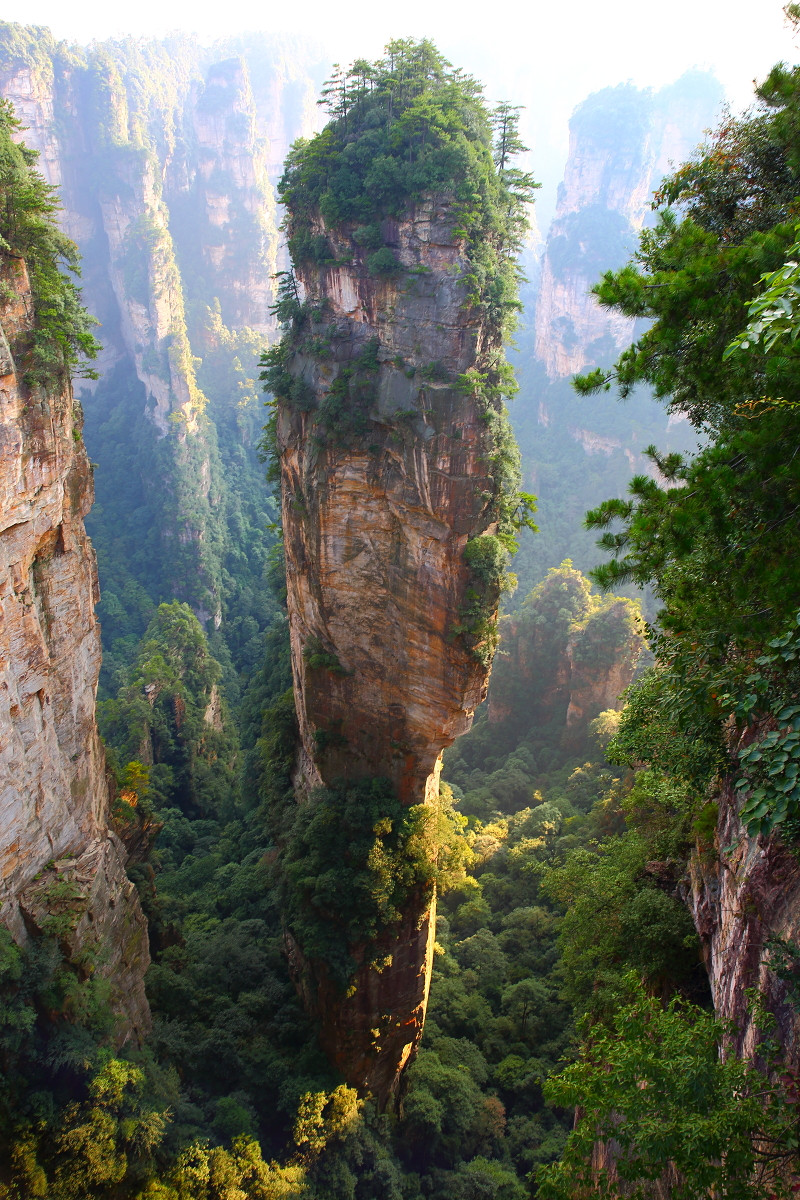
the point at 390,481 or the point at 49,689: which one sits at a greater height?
the point at 390,481

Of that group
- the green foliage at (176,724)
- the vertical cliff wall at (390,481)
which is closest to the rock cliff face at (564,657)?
the green foliage at (176,724)

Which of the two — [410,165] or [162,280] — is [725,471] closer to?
[410,165]

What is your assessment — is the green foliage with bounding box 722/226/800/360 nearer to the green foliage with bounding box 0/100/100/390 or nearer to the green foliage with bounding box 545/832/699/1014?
the green foliage with bounding box 545/832/699/1014

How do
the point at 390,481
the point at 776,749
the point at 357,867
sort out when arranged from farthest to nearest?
the point at 357,867 → the point at 390,481 → the point at 776,749

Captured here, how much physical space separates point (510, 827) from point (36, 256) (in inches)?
1083

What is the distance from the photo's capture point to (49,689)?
14.2 metres

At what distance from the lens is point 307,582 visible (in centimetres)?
2069

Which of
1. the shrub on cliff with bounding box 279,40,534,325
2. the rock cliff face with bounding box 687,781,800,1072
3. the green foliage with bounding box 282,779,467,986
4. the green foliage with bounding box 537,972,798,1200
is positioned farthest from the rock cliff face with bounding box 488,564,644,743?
the green foliage with bounding box 537,972,798,1200

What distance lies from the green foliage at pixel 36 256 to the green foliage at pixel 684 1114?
44.2ft

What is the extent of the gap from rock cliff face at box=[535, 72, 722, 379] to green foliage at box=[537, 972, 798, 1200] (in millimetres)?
86059

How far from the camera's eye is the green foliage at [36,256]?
41.4 ft

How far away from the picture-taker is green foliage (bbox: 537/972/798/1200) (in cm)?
508

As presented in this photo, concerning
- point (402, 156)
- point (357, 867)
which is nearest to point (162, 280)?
point (402, 156)

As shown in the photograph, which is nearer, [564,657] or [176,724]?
[176,724]
